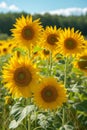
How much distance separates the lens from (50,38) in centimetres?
373

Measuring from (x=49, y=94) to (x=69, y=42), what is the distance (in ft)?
2.55

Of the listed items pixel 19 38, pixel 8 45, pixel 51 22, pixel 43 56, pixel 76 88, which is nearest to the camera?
pixel 76 88

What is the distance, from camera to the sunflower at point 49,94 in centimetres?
297

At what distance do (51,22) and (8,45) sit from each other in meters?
52.3

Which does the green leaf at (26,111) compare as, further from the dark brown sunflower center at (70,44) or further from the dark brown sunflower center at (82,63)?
the dark brown sunflower center at (82,63)

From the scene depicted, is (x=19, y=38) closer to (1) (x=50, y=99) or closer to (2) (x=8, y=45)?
(1) (x=50, y=99)

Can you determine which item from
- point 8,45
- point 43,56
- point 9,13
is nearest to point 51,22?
point 9,13

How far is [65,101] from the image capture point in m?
3.01

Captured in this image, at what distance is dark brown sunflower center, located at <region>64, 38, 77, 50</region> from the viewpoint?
142 inches

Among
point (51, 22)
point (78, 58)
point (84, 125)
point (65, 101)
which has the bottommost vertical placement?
point (84, 125)

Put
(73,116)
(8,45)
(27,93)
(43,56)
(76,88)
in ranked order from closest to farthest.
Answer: (27,93), (76,88), (73,116), (43,56), (8,45)

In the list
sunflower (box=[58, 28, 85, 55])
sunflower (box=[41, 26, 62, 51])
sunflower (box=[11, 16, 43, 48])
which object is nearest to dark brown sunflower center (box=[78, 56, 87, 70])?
sunflower (box=[58, 28, 85, 55])

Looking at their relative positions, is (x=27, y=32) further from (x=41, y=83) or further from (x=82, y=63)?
(x=41, y=83)

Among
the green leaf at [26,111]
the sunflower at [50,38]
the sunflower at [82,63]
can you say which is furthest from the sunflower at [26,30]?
the green leaf at [26,111]
